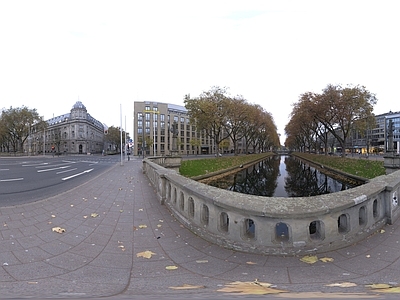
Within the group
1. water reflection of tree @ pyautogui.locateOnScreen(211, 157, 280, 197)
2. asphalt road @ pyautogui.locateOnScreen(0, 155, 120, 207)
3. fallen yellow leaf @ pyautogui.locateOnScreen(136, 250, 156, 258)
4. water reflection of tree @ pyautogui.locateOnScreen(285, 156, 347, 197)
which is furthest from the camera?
water reflection of tree @ pyautogui.locateOnScreen(211, 157, 280, 197)

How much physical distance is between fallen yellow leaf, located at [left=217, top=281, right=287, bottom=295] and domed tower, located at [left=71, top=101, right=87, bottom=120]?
11079 centimetres

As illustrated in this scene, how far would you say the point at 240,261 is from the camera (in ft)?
11.3

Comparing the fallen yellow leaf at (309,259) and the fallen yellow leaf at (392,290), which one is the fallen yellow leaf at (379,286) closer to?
the fallen yellow leaf at (392,290)

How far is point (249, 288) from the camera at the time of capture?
281 cm

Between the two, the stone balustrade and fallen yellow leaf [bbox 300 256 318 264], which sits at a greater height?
the stone balustrade

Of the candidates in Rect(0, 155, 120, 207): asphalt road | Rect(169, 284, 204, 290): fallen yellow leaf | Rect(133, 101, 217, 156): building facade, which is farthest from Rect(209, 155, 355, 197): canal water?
Rect(133, 101, 217, 156): building facade

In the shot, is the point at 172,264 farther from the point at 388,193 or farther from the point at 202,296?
the point at 388,193

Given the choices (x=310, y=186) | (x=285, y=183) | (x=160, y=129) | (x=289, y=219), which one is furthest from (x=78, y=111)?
(x=289, y=219)

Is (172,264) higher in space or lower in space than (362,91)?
lower

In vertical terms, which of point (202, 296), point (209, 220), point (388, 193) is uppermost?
point (388, 193)

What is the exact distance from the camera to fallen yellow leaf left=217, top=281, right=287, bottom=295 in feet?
8.97

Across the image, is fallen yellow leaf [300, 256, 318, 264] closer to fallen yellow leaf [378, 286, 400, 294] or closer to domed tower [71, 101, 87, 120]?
fallen yellow leaf [378, 286, 400, 294]

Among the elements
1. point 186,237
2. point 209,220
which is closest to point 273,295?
point 209,220

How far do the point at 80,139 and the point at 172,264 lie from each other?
107 m
